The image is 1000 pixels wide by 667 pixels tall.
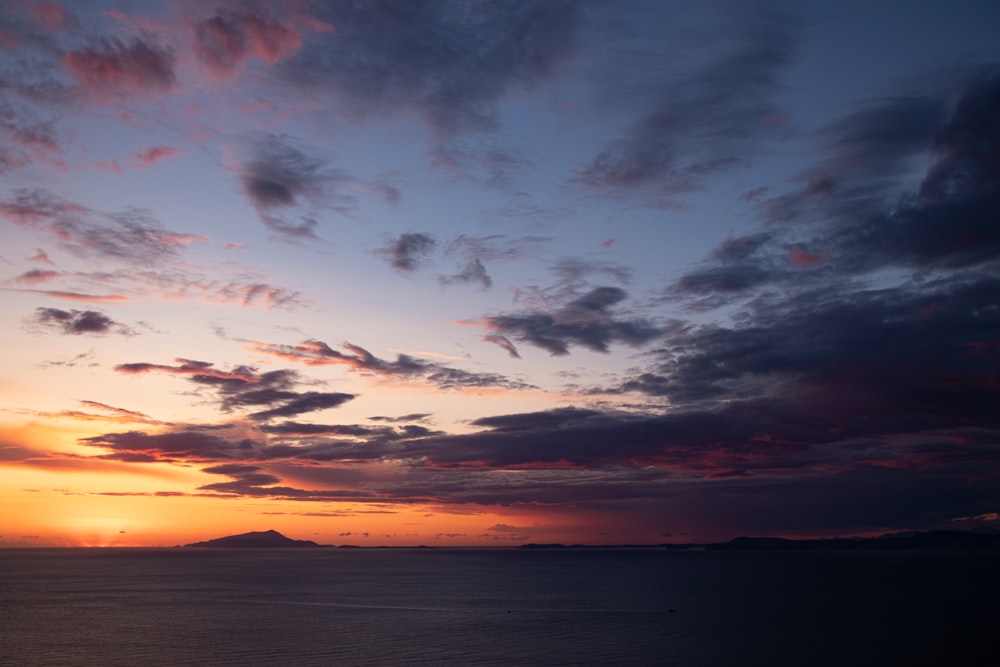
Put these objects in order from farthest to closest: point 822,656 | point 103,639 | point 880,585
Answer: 1. point 880,585
2. point 103,639
3. point 822,656

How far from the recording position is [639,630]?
300ft

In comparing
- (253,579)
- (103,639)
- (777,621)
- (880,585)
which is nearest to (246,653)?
(103,639)

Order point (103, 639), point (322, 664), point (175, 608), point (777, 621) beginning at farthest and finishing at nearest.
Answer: point (175, 608), point (777, 621), point (103, 639), point (322, 664)

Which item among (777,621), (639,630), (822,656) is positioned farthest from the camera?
(777,621)

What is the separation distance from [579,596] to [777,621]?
168ft

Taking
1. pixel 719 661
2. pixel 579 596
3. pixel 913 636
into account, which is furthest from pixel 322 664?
pixel 579 596

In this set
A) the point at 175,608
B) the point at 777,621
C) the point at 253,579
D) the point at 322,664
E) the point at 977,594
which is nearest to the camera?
the point at 322,664

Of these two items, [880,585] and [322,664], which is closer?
[322,664]

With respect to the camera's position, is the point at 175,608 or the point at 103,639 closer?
the point at 103,639

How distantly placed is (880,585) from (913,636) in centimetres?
9510

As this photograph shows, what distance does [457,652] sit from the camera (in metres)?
74.6

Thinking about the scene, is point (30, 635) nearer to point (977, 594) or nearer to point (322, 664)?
point (322, 664)

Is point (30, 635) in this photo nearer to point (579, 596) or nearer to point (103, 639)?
point (103, 639)

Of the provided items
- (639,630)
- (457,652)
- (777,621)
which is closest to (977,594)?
(777,621)
